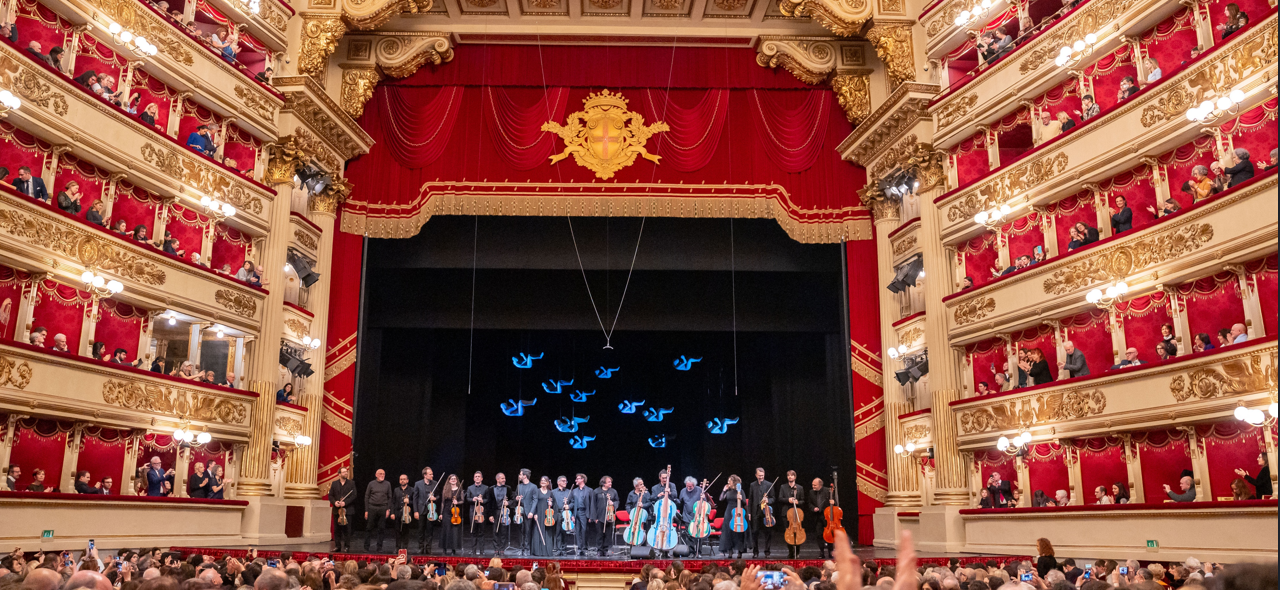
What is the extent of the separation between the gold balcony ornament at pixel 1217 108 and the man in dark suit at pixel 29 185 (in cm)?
1465

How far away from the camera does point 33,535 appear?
423 inches

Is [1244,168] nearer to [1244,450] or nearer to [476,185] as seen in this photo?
[1244,450]

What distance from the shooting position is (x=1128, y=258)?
1223cm

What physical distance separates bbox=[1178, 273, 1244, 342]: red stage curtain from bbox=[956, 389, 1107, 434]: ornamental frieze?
5.08 ft

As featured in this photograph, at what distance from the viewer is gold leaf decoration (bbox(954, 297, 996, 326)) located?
1437cm

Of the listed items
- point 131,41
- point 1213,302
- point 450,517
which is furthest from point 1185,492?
point 131,41

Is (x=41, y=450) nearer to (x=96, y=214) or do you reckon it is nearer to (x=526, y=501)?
(x=96, y=214)

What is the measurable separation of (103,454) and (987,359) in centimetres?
1375

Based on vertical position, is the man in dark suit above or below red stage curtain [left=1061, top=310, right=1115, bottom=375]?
above

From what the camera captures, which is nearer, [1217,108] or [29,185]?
[1217,108]

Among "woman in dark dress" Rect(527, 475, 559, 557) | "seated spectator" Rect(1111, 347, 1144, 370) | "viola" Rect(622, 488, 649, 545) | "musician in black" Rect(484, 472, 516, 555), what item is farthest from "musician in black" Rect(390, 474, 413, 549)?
"seated spectator" Rect(1111, 347, 1144, 370)

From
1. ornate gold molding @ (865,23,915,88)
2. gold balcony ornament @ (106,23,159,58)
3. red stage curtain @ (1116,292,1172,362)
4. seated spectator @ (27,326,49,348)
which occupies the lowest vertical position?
seated spectator @ (27,326,49,348)

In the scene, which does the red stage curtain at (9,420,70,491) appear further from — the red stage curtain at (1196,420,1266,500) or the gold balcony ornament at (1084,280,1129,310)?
the red stage curtain at (1196,420,1266,500)

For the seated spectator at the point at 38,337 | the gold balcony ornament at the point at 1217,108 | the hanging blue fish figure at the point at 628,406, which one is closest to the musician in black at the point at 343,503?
the seated spectator at the point at 38,337
